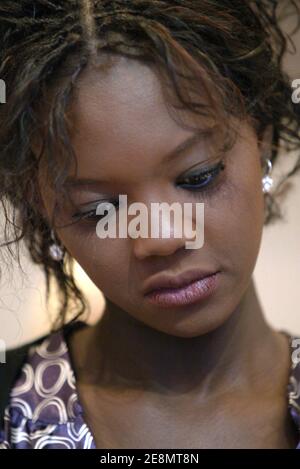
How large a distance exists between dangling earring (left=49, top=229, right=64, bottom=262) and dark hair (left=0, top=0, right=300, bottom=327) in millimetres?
97

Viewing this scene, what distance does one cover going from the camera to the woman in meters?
0.60

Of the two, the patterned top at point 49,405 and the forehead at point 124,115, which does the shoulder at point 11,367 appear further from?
the forehead at point 124,115

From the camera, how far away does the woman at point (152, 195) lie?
60cm

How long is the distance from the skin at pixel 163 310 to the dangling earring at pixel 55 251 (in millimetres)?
77

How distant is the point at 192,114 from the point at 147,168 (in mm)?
54

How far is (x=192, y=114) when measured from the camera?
1.97 feet

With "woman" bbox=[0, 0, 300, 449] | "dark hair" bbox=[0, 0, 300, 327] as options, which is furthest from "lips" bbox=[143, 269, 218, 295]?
"dark hair" bbox=[0, 0, 300, 327]

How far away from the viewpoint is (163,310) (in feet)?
2.12

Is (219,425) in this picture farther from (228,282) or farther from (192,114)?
(192,114)

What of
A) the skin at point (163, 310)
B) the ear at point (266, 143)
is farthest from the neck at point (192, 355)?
the ear at point (266, 143)

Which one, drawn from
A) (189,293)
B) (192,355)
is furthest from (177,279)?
(192,355)

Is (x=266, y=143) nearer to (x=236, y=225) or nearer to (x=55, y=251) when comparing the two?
(x=236, y=225)

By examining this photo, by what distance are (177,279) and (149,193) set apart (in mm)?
74
